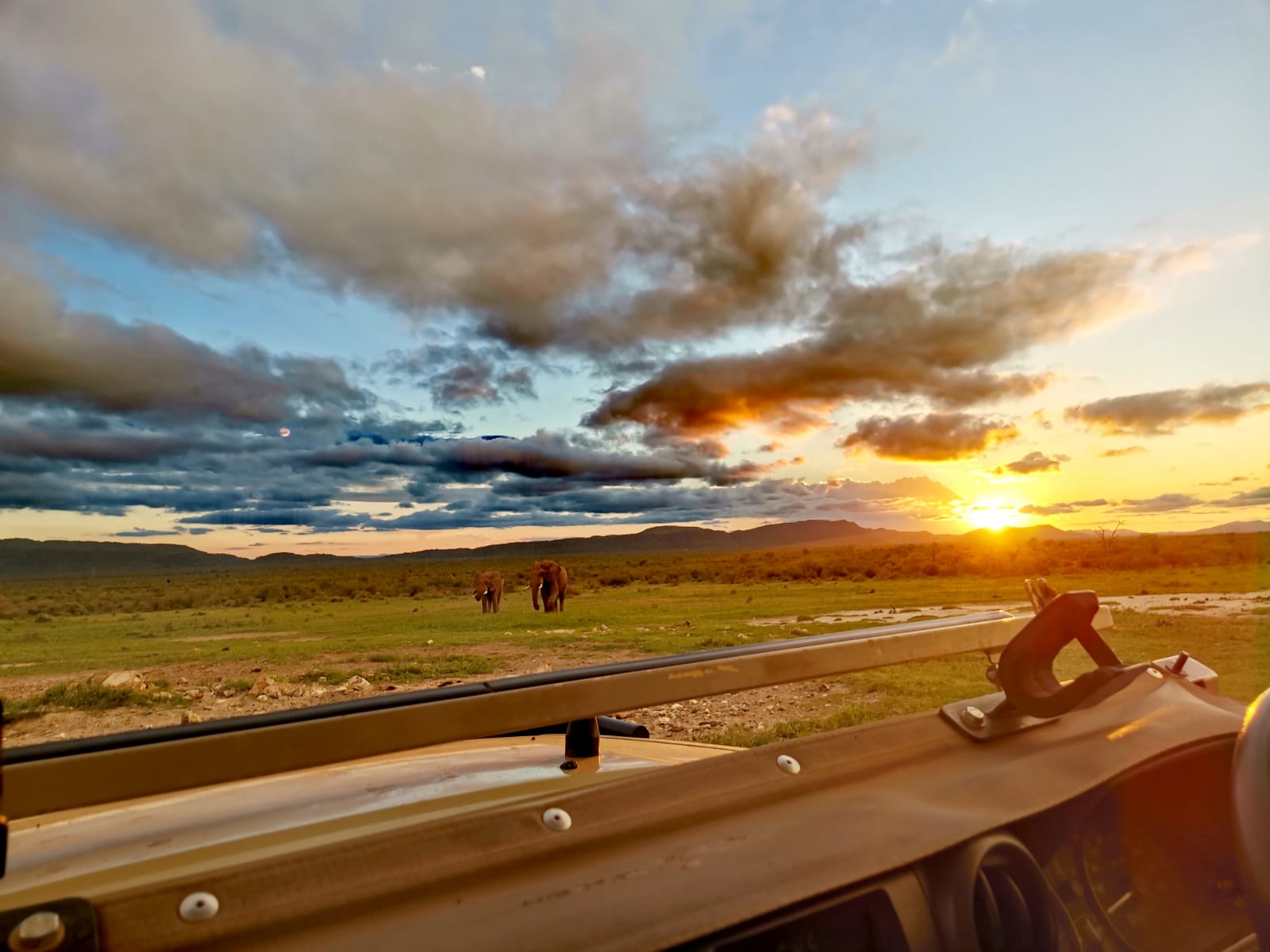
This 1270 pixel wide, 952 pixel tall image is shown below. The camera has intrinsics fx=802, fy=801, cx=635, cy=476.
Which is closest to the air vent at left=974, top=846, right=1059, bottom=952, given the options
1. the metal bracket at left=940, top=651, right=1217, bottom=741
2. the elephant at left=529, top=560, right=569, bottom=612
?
the metal bracket at left=940, top=651, right=1217, bottom=741

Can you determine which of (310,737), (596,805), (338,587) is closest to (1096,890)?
(596,805)

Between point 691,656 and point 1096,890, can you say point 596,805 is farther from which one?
point 1096,890

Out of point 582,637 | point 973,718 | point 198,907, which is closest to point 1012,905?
point 973,718

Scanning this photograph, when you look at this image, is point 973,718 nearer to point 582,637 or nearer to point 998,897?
point 998,897

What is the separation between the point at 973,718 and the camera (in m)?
2.00

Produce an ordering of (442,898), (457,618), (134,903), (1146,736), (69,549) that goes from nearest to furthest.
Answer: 1. (134,903)
2. (442,898)
3. (1146,736)
4. (457,618)
5. (69,549)

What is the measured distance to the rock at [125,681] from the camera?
39.8ft

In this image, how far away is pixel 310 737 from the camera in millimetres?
1231

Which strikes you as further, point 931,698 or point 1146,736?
point 931,698

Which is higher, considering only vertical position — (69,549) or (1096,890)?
(69,549)

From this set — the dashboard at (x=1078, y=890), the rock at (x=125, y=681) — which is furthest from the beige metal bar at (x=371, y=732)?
the rock at (x=125, y=681)

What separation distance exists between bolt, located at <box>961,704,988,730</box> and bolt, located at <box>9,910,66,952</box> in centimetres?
183

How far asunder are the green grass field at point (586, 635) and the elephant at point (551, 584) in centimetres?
97

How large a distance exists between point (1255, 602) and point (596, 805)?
24.7 metres
